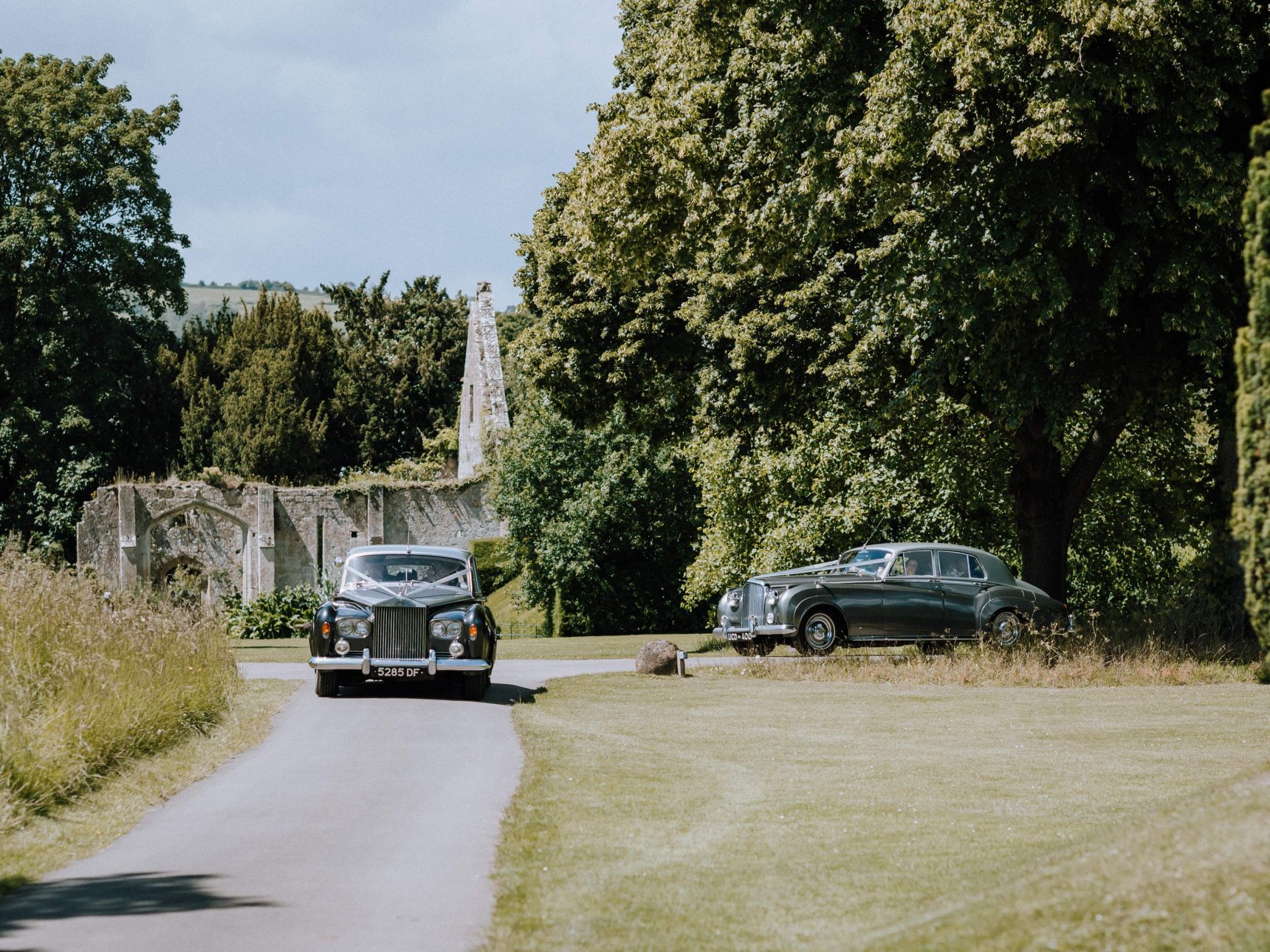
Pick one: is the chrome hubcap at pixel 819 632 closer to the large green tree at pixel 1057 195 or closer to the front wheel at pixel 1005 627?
the front wheel at pixel 1005 627

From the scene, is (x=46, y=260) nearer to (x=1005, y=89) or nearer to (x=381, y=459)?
(x=381, y=459)

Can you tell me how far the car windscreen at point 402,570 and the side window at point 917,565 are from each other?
23.6 feet

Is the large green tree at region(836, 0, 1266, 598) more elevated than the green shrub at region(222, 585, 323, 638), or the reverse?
the large green tree at region(836, 0, 1266, 598)

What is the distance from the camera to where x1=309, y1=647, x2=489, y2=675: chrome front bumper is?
14508 mm

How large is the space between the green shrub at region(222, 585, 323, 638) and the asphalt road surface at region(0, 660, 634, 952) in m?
25.5

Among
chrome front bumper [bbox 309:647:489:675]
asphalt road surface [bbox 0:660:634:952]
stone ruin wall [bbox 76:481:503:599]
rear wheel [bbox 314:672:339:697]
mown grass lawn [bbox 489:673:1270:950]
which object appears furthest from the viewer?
stone ruin wall [bbox 76:481:503:599]

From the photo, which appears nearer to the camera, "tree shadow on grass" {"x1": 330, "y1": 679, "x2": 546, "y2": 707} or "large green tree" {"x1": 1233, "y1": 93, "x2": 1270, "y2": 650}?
"large green tree" {"x1": 1233, "y1": 93, "x2": 1270, "y2": 650}

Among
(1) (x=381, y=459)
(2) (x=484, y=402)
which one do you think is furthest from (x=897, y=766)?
(1) (x=381, y=459)

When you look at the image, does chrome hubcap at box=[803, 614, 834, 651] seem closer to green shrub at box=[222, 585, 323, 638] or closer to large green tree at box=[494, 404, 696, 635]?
large green tree at box=[494, 404, 696, 635]

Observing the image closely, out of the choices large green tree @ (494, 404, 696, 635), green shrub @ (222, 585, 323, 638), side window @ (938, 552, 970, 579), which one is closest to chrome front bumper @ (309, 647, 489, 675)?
side window @ (938, 552, 970, 579)

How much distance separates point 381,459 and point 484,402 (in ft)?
37.6

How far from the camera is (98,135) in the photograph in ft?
155

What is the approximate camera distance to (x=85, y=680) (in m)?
10.6

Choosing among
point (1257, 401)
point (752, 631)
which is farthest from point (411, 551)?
point (1257, 401)
